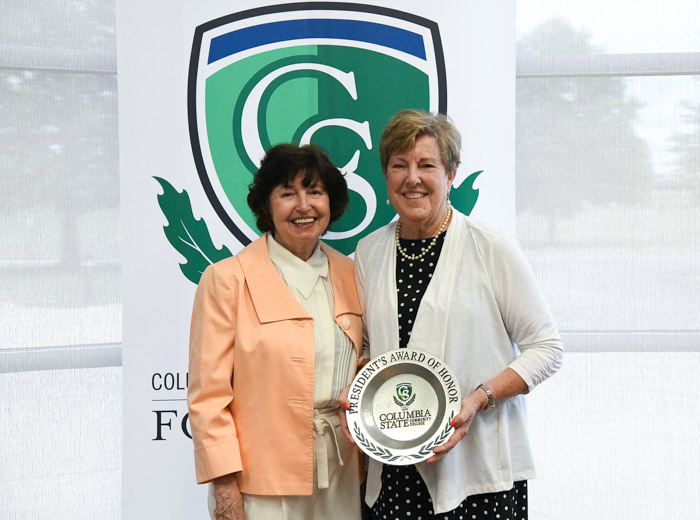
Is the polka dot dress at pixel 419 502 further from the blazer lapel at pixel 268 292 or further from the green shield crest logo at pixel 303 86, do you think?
the green shield crest logo at pixel 303 86

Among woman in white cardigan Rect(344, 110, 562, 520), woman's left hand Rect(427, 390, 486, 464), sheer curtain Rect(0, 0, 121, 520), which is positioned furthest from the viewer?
sheer curtain Rect(0, 0, 121, 520)

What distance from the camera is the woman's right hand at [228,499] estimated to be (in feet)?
6.27

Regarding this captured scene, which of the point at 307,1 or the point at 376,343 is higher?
the point at 307,1

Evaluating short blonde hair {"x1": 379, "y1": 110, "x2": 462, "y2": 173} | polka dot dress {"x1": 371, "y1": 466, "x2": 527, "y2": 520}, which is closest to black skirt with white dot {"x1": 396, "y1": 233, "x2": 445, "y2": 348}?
short blonde hair {"x1": 379, "y1": 110, "x2": 462, "y2": 173}

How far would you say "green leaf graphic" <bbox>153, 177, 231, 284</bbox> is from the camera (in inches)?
94.1

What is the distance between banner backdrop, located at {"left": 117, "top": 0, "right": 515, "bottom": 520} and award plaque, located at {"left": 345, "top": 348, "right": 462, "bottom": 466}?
0.73m

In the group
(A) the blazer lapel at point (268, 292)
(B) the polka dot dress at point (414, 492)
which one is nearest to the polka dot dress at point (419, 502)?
(B) the polka dot dress at point (414, 492)

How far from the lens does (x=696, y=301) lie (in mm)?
2857

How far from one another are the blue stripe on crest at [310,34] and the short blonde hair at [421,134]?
1.66 ft

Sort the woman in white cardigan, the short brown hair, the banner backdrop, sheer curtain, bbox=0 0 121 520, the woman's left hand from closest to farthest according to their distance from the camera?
the woman's left hand → the woman in white cardigan → the short brown hair → the banner backdrop → sheer curtain, bbox=0 0 121 520

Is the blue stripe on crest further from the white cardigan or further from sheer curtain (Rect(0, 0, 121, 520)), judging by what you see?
the white cardigan

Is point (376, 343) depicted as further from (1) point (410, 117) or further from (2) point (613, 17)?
(2) point (613, 17)

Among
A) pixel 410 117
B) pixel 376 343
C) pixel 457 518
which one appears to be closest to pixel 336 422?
pixel 376 343

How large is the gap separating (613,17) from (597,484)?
1.74 metres
